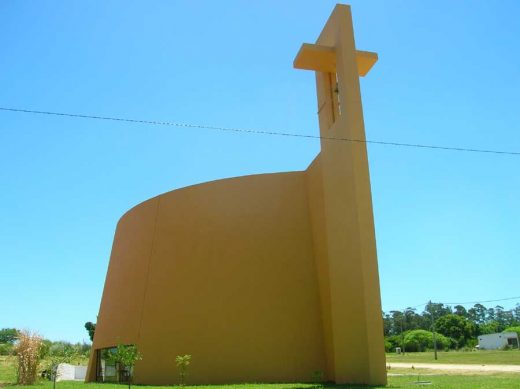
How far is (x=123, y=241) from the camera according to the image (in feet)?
67.3

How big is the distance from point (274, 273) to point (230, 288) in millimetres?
1384

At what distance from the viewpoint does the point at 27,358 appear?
15578mm

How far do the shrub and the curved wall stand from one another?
2.76 m

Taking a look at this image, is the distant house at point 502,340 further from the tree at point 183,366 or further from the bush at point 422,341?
the tree at point 183,366

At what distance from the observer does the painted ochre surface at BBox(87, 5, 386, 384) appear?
39.8 ft

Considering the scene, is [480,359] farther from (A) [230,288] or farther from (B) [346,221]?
(B) [346,221]

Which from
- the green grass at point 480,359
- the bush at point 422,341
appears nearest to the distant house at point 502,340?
the bush at point 422,341

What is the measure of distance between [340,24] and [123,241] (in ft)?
39.6

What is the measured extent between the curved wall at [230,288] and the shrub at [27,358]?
2.76 m

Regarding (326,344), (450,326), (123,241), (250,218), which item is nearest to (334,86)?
(250,218)

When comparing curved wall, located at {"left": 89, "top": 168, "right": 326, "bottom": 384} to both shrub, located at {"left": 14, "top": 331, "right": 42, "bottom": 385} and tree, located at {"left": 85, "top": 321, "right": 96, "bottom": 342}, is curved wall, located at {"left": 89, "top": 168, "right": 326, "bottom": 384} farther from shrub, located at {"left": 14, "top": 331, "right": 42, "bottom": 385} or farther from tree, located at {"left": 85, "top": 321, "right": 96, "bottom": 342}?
tree, located at {"left": 85, "top": 321, "right": 96, "bottom": 342}

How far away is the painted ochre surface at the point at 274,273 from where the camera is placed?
12125mm

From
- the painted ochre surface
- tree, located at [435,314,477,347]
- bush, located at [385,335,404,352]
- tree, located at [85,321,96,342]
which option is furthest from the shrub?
tree, located at [435,314,477,347]

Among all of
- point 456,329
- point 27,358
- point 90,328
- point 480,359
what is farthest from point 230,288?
point 456,329
